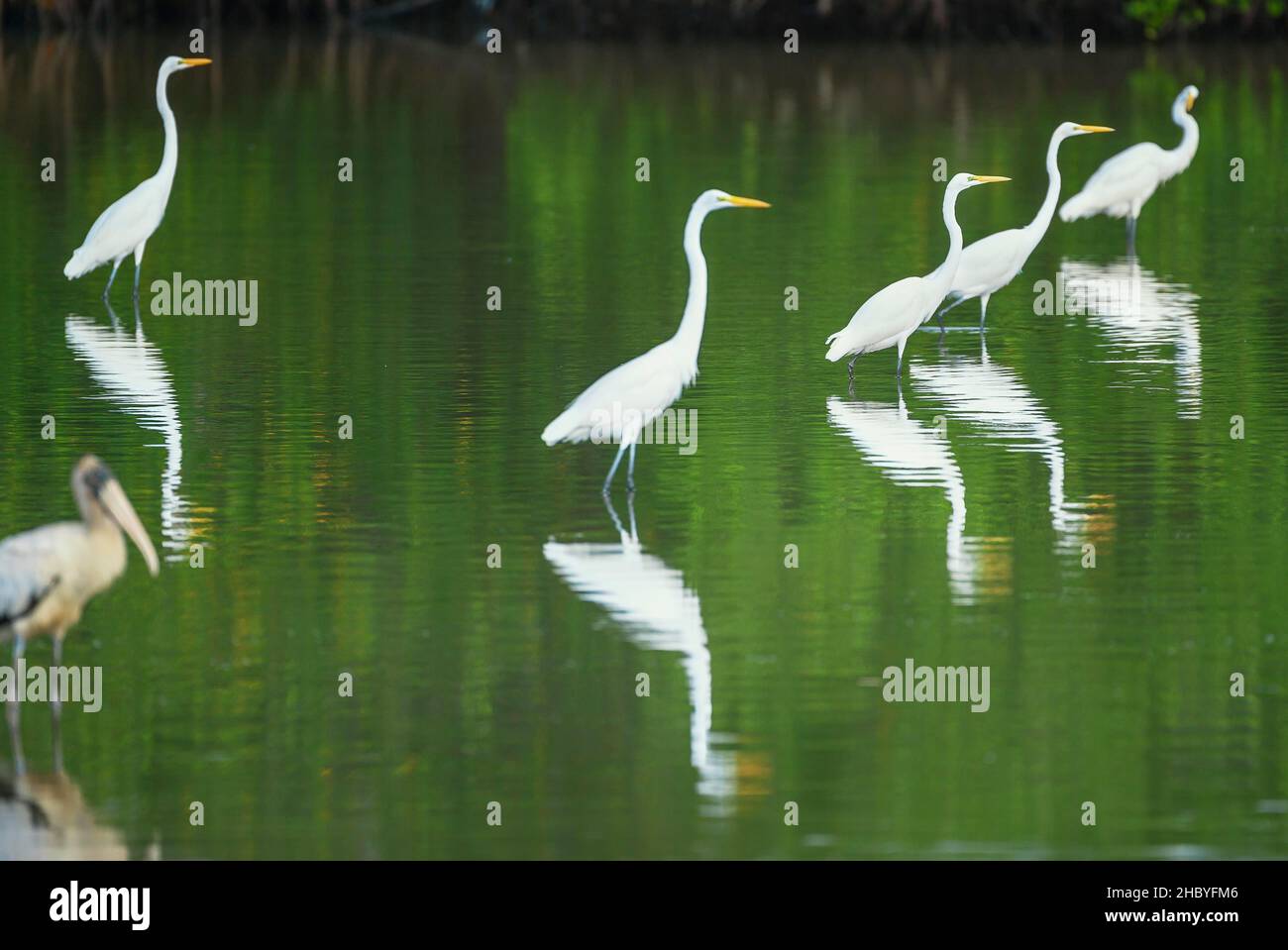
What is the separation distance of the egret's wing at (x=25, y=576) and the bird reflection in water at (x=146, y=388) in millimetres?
2940

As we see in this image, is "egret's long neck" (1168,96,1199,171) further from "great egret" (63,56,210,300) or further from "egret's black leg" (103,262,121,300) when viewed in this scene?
"egret's black leg" (103,262,121,300)

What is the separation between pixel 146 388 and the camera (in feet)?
50.4

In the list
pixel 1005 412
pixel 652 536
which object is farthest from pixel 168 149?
pixel 652 536

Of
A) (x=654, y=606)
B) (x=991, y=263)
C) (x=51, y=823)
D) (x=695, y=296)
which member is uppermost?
(x=991, y=263)

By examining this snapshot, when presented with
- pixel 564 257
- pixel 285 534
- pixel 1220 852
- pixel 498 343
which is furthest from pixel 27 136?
pixel 1220 852

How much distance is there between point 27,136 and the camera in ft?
103

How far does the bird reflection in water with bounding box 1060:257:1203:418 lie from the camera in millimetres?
15766

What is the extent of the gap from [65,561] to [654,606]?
2.90 meters

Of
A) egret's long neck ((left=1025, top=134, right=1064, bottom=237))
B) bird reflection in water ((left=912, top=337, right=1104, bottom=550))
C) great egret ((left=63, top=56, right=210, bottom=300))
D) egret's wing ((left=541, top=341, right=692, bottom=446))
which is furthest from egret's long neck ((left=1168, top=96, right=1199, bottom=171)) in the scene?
egret's wing ((left=541, top=341, right=692, bottom=446))

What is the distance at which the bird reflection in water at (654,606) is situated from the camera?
28.0 ft

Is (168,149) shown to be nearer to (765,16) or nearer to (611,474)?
(611,474)

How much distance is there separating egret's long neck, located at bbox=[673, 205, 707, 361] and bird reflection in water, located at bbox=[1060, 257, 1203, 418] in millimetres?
3531

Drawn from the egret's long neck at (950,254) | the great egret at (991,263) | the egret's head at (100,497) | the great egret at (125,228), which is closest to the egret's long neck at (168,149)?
the great egret at (125,228)
